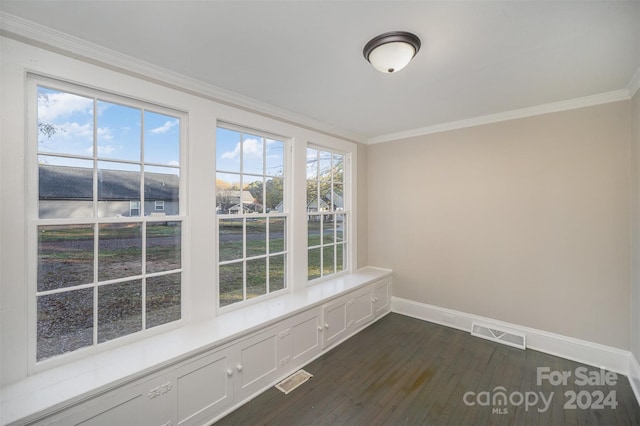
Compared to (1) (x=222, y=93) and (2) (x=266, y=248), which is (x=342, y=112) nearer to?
(1) (x=222, y=93)

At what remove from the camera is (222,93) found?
2459 mm

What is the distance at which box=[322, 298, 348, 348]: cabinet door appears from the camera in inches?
115

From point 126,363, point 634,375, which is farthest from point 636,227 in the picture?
point 126,363

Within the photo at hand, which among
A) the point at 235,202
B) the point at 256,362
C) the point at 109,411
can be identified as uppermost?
the point at 235,202

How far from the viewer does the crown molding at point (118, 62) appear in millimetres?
1571

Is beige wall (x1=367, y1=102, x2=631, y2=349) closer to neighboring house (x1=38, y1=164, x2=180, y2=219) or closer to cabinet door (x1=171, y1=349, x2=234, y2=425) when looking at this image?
cabinet door (x1=171, y1=349, x2=234, y2=425)

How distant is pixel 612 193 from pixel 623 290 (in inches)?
36.4

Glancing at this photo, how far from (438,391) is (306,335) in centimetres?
125

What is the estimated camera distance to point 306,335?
8.85 feet

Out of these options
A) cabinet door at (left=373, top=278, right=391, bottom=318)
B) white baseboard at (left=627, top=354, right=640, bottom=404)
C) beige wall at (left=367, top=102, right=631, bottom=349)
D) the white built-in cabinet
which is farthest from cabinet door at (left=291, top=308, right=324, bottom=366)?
white baseboard at (left=627, top=354, right=640, bottom=404)

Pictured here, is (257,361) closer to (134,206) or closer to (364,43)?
(134,206)

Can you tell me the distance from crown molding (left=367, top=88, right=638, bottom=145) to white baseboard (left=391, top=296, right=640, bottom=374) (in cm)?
237

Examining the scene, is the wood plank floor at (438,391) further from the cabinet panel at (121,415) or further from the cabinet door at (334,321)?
the cabinet panel at (121,415)

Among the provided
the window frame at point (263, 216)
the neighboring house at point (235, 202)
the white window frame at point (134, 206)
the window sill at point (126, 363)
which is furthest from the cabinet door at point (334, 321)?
the white window frame at point (134, 206)
